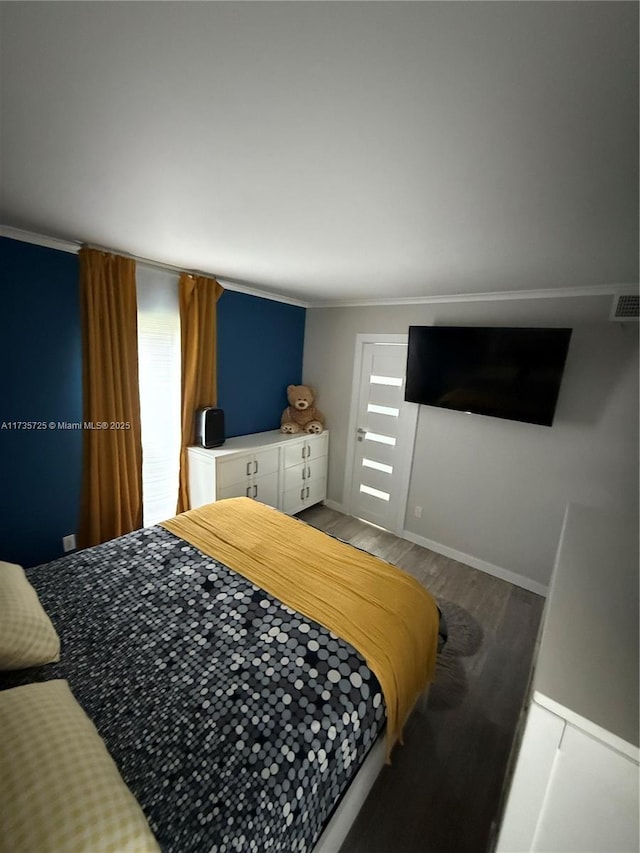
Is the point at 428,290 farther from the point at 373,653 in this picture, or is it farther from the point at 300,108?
the point at 373,653

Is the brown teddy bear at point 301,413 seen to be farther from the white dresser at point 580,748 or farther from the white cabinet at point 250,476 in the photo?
the white dresser at point 580,748

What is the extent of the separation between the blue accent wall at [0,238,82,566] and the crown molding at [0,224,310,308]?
0.13 ft

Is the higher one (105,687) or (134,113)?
(134,113)

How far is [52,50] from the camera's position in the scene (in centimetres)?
71

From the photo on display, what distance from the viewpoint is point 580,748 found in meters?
0.58

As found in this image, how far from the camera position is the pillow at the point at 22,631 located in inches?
43.0

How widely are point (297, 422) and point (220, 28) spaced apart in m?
3.36

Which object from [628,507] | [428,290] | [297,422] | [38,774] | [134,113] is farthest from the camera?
[297,422]

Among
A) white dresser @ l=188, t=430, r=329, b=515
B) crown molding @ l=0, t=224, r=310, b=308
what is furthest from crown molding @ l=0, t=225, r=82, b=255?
white dresser @ l=188, t=430, r=329, b=515

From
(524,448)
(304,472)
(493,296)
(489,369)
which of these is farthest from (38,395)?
(524,448)

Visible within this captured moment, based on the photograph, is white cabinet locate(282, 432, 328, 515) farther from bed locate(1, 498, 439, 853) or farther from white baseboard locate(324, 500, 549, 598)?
bed locate(1, 498, 439, 853)

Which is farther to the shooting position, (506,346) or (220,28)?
(506,346)

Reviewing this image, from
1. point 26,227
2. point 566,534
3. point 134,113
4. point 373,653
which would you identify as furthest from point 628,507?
point 26,227

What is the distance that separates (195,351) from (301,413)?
1466mm
